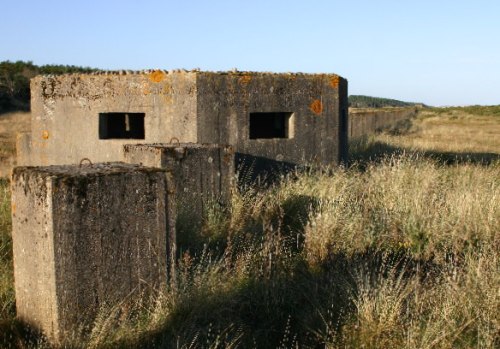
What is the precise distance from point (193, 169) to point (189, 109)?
5.90 feet

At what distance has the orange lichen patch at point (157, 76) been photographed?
7312 millimetres

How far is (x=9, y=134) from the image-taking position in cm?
2138

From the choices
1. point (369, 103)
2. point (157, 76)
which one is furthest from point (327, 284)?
point (369, 103)

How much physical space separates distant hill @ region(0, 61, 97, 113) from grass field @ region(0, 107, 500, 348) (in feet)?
84.0

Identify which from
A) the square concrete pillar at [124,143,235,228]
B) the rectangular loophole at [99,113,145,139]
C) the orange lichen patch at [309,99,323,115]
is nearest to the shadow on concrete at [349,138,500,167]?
the orange lichen patch at [309,99,323,115]

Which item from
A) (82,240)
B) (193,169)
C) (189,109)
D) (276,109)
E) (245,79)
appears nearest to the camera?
(82,240)

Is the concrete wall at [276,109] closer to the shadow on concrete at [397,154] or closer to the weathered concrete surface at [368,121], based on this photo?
the shadow on concrete at [397,154]

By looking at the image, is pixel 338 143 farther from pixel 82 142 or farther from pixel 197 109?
pixel 82 142

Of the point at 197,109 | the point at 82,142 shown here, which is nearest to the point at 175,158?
the point at 197,109

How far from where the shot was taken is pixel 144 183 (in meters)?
3.55

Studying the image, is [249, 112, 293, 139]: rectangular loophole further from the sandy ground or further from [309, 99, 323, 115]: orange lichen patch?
the sandy ground

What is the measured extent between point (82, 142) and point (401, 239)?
4555 millimetres

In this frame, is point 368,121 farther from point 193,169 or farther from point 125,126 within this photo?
point 193,169

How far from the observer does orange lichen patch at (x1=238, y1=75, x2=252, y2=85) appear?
7.50 m
